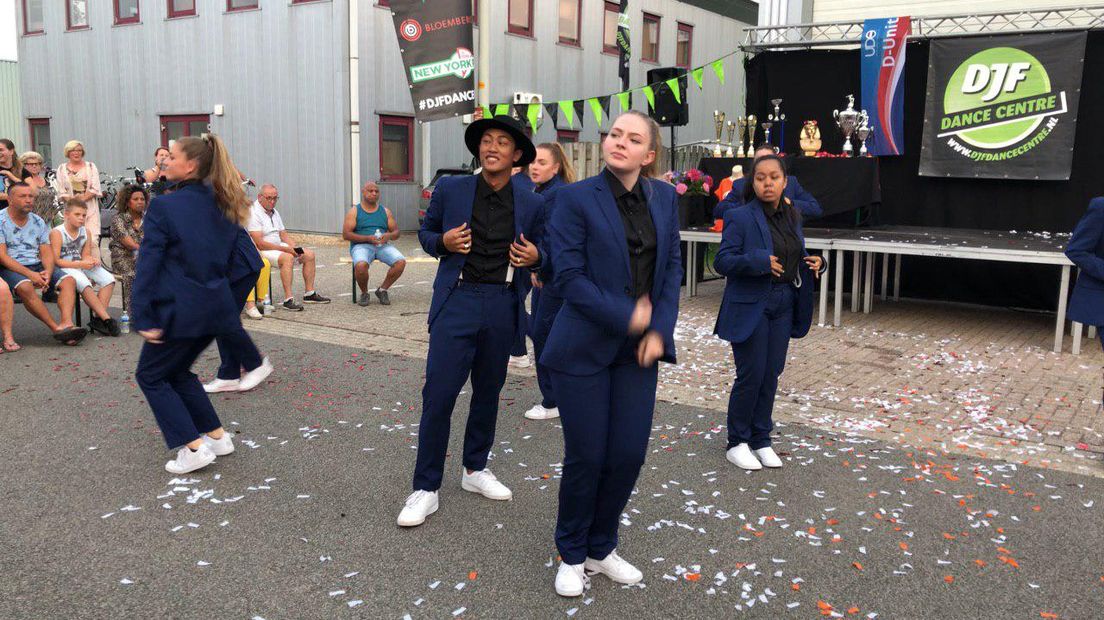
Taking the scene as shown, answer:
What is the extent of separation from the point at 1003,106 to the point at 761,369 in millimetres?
7820

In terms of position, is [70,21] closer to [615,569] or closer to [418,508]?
[418,508]

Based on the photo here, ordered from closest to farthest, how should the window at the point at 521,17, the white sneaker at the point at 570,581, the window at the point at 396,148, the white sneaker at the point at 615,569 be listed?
the white sneaker at the point at 570,581
the white sneaker at the point at 615,569
the window at the point at 396,148
the window at the point at 521,17

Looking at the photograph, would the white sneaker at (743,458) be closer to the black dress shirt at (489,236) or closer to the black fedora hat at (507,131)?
the black dress shirt at (489,236)

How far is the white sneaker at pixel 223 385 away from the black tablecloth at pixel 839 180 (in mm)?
6701

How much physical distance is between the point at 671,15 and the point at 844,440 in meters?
22.9

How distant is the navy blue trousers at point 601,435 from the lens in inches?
131

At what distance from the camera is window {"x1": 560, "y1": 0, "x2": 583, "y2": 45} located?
76.0 ft

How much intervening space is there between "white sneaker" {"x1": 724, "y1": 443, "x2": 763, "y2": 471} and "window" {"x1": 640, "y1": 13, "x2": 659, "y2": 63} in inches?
866

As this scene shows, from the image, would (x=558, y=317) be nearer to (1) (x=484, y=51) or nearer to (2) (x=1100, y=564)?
(2) (x=1100, y=564)

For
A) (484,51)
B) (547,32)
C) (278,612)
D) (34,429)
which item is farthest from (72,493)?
(547,32)

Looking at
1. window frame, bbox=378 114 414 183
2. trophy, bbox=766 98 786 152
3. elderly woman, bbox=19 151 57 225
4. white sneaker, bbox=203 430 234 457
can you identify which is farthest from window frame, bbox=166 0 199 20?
white sneaker, bbox=203 430 234 457

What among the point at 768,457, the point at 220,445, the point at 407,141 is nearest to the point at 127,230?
the point at 220,445

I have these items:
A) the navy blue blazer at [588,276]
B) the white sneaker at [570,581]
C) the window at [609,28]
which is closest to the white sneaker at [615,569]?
the white sneaker at [570,581]

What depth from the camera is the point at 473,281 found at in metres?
4.12
